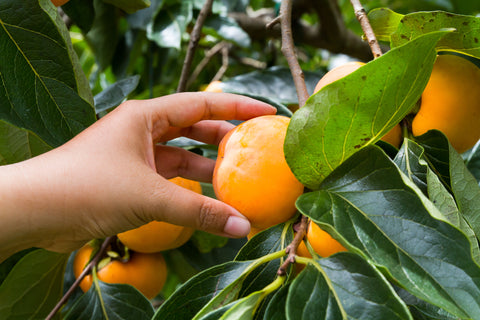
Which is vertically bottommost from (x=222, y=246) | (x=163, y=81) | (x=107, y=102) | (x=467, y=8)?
(x=222, y=246)

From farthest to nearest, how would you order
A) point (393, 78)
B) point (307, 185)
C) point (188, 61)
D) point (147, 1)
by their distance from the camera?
point (188, 61) < point (147, 1) < point (307, 185) < point (393, 78)

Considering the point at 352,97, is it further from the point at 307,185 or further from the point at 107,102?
the point at 107,102

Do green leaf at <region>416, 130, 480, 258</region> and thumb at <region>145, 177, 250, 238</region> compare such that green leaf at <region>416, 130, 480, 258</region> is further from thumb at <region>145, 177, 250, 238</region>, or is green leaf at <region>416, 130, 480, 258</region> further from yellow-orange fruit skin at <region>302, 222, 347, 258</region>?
thumb at <region>145, 177, 250, 238</region>

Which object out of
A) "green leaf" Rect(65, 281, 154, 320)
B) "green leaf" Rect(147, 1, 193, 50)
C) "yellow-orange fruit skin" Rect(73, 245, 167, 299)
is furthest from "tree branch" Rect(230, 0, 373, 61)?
"green leaf" Rect(65, 281, 154, 320)

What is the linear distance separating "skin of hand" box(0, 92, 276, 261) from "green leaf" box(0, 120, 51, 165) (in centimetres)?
25

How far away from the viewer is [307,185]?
55 cm

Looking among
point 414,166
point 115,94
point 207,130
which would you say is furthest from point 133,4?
point 414,166

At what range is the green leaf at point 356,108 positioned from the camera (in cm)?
44

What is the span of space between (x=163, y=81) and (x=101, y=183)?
1228 millimetres

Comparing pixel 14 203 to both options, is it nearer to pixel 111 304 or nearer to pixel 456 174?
pixel 111 304

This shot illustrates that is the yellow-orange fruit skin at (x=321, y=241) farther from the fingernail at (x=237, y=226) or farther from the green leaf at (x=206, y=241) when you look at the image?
the green leaf at (x=206, y=241)

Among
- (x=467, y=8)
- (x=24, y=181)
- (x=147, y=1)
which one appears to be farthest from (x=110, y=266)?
(x=467, y=8)

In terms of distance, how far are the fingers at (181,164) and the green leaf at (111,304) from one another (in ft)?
0.74

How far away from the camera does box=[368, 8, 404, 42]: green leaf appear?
0.66m
